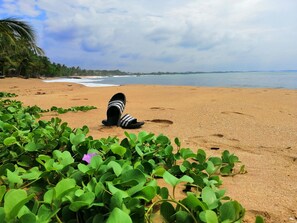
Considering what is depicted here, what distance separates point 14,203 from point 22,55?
4092cm

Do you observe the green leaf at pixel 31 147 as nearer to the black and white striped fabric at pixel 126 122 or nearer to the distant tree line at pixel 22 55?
the black and white striped fabric at pixel 126 122

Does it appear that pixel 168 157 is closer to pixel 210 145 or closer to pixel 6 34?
pixel 210 145

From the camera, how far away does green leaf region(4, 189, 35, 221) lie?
2.07 ft

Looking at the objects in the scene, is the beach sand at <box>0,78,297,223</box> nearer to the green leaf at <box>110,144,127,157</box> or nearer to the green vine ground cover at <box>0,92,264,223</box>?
the green vine ground cover at <box>0,92,264,223</box>

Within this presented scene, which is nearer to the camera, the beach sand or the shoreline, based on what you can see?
the beach sand

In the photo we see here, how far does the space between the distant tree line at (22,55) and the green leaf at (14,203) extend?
8.77 metres

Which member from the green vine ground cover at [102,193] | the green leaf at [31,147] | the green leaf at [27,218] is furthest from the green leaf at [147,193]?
the green leaf at [31,147]

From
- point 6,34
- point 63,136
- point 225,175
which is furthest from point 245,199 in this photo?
point 6,34

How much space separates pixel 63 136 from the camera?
59.7 inches

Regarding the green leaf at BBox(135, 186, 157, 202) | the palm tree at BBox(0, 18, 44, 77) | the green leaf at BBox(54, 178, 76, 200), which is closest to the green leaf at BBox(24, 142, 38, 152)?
the green leaf at BBox(54, 178, 76, 200)

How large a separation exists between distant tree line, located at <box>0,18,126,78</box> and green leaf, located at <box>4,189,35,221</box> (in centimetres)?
877

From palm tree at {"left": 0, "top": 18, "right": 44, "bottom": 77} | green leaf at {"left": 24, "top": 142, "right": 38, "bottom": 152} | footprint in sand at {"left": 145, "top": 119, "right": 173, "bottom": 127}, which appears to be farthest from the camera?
palm tree at {"left": 0, "top": 18, "right": 44, "bottom": 77}

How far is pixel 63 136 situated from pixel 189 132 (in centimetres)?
146

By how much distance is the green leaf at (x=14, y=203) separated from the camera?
0.63 metres
